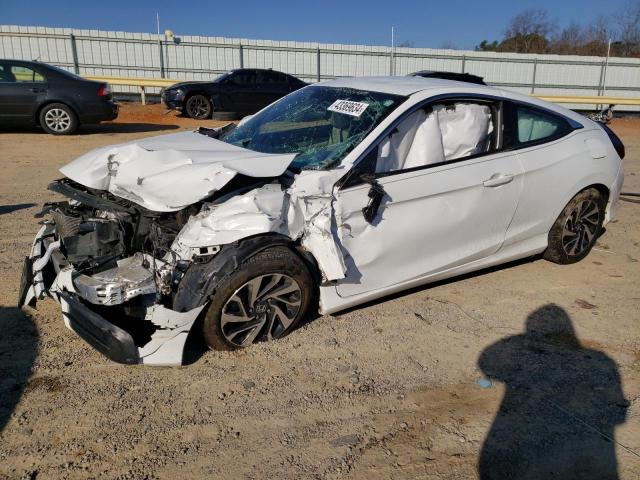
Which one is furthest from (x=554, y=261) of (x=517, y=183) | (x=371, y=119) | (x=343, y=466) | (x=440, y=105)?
(x=343, y=466)

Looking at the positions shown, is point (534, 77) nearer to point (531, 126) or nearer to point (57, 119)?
point (57, 119)

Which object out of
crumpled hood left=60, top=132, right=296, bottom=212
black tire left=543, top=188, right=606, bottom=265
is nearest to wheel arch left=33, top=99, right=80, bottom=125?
crumpled hood left=60, top=132, right=296, bottom=212

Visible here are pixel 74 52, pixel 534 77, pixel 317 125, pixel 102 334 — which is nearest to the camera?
pixel 102 334

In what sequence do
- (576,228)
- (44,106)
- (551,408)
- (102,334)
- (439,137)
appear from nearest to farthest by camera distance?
(102,334), (551,408), (439,137), (576,228), (44,106)

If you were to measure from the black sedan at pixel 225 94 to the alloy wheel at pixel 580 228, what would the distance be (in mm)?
13136

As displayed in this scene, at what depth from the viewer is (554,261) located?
5.27 m

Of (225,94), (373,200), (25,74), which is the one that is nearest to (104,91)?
(25,74)

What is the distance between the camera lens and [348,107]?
4270 millimetres

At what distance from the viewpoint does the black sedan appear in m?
17.0

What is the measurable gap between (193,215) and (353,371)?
141 centimetres

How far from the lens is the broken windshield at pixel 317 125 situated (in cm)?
396

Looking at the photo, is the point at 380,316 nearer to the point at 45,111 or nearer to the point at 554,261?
the point at 554,261

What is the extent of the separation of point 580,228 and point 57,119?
438 inches

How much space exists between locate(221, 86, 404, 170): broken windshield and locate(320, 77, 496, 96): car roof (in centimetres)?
8
